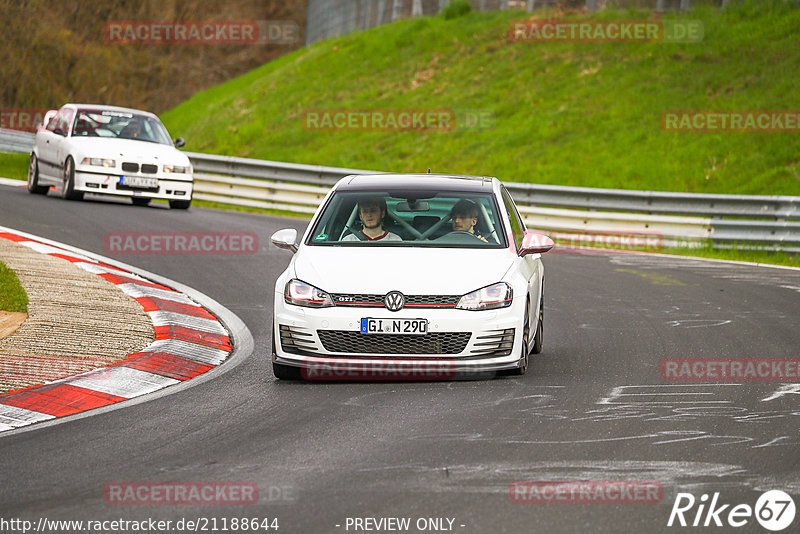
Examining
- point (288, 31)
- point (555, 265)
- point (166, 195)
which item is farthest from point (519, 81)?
point (288, 31)

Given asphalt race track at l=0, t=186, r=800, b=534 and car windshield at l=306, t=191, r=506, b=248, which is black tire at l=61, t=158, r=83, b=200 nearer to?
asphalt race track at l=0, t=186, r=800, b=534

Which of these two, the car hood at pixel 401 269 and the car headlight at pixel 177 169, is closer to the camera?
the car hood at pixel 401 269

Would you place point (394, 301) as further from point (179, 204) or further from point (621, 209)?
point (179, 204)

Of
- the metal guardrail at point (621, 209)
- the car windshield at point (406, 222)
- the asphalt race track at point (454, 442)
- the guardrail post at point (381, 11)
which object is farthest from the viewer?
the guardrail post at point (381, 11)

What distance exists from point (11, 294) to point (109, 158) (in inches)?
402

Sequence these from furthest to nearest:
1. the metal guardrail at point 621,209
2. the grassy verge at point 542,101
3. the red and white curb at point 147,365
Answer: the grassy verge at point 542,101 < the metal guardrail at point 621,209 < the red and white curb at point 147,365

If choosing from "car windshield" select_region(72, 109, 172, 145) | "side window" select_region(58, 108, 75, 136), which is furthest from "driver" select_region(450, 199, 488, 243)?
"side window" select_region(58, 108, 75, 136)

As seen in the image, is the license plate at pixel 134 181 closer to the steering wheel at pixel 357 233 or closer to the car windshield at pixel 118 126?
the car windshield at pixel 118 126

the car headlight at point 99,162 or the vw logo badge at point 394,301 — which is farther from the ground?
the car headlight at point 99,162

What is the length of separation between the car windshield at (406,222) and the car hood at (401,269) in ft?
0.80

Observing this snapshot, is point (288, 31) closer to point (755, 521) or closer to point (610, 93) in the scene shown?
point (610, 93)

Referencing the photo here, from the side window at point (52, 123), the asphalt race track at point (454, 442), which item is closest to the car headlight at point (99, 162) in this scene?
the side window at point (52, 123)

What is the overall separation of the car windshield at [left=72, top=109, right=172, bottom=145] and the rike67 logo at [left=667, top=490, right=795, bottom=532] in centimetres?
1801

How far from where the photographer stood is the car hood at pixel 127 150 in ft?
69.2
